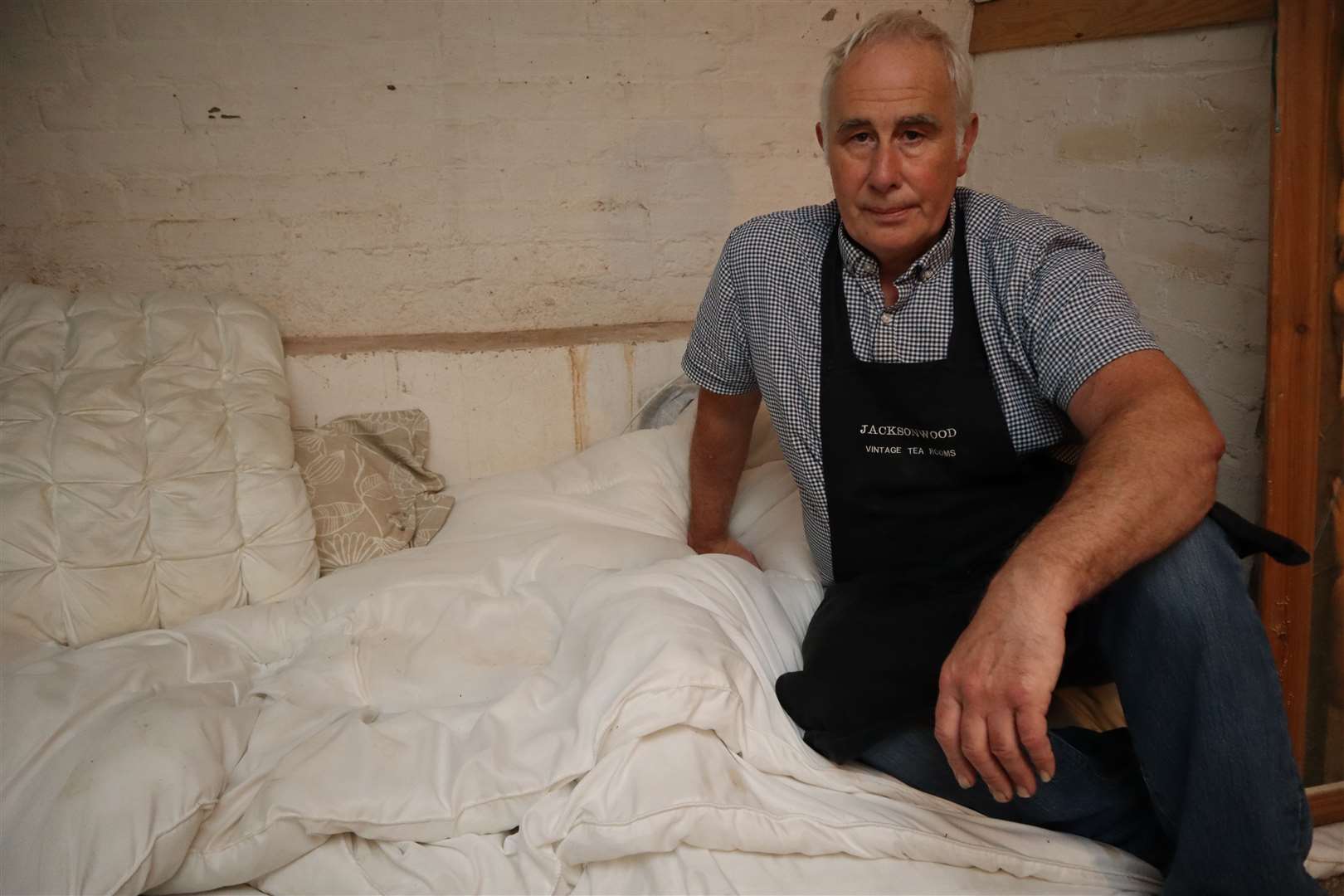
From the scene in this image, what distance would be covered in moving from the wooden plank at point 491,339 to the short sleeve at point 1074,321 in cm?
115

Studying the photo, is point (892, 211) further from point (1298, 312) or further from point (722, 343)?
point (1298, 312)

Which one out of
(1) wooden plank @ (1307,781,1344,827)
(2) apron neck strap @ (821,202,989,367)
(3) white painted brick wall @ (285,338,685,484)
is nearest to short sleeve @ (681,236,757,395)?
(2) apron neck strap @ (821,202,989,367)

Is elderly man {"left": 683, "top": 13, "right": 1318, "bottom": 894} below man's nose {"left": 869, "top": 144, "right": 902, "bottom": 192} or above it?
below

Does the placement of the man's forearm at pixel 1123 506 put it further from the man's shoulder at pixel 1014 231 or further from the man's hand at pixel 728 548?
the man's hand at pixel 728 548

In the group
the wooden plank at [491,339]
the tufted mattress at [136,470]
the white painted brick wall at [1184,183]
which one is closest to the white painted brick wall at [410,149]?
the wooden plank at [491,339]

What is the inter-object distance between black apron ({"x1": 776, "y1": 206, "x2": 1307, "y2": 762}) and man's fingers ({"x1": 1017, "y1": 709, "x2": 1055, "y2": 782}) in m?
0.32

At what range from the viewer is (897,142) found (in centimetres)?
159

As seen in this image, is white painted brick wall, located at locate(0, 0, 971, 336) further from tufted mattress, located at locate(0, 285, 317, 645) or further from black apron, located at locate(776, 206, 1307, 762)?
black apron, located at locate(776, 206, 1307, 762)

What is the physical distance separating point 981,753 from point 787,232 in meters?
0.96

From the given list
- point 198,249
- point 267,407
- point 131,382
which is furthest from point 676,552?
point 198,249

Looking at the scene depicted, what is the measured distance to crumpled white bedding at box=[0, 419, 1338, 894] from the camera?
135cm

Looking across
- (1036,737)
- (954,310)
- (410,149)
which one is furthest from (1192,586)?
(410,149)

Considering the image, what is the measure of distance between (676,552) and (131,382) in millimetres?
1107

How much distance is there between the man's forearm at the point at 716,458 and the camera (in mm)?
2035
